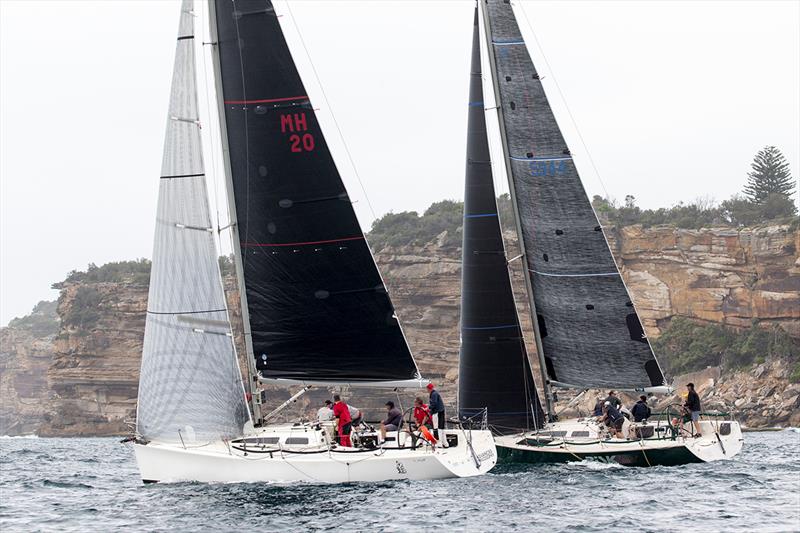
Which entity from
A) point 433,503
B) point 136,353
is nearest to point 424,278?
point 136,353

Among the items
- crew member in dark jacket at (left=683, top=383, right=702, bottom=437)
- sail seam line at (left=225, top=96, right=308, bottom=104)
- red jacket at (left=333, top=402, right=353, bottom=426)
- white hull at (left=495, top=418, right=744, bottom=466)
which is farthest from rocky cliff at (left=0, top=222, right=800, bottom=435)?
sail seam line at (left=225, top=96, right=308, bottom=104)

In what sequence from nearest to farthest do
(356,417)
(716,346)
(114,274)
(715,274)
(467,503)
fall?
1. (467,503)
2. (356,417)
3. (716,346)
4. (715,274)
5. (114,274)

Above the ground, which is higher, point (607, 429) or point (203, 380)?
point (203, 380)

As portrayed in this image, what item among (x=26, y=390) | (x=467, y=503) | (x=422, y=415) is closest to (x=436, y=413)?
(x=422, y=415)

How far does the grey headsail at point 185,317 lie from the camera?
2086cm

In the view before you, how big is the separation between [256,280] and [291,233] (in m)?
1.13

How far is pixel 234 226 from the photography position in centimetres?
2194

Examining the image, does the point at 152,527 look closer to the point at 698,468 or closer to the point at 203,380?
the point at 203,380

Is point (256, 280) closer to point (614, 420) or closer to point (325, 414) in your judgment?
point (325, 414)

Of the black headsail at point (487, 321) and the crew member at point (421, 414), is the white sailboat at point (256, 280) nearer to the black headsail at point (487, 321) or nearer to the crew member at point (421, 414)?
the crew member at point (421, 414)

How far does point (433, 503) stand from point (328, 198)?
6.99 metres

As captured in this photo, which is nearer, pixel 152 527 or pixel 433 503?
pixel 152 527

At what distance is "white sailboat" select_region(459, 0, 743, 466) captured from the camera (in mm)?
25484

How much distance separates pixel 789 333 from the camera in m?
56.0
